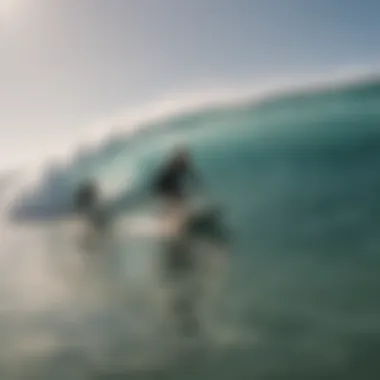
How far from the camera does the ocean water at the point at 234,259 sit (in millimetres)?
1521

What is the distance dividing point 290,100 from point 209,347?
56 cm

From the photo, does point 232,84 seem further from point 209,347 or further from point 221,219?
point 209,347

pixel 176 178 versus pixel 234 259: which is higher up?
pixel 176 178

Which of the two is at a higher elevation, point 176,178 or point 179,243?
point 176,178

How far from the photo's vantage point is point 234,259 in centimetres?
158

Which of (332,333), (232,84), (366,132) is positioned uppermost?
(232,84)

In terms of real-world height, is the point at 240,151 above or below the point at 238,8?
below

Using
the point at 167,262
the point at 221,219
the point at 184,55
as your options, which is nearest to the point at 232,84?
the point at 184,55

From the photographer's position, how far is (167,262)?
5.26ft

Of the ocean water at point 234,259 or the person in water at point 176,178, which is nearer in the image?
the ocean water at point 234,259

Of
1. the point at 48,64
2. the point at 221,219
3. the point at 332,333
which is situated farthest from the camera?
the point at 48,64

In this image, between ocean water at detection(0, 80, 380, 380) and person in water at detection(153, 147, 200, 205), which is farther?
person in water at detection(153, 147, 200, 205)

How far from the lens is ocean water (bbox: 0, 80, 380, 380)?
1.52 m

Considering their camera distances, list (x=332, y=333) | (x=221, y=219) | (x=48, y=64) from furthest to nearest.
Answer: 1. (x=48, y=64)
2. (x=221, y=219)
3. (x=332, y=333)
